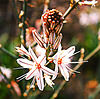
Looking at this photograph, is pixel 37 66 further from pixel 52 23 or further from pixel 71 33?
pixel 71 33

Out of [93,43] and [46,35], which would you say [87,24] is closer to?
[93,43]

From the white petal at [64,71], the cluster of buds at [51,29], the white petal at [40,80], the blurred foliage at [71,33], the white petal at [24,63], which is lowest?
the blurred foliage at [71,33]

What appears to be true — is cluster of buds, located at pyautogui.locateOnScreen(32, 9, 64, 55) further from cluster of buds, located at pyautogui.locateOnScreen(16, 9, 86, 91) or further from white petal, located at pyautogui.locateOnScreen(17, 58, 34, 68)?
white petal, located at pyautogui.locateOnScreen(17, 58, 34, 68)

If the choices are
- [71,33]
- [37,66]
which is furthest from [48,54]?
[71,33]

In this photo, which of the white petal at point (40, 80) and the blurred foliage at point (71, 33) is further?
the blurred foliage at point (71, 33)

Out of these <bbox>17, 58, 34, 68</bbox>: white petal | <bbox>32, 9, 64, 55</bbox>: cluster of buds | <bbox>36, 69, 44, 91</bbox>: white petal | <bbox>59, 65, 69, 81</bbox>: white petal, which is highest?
<bbox>32, 9, 64, 55</bbox>: cluster of buds

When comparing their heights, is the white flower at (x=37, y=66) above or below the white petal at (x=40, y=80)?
above

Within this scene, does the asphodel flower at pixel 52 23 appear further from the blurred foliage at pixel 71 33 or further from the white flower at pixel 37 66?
the blurred foliage at pixel 71 33

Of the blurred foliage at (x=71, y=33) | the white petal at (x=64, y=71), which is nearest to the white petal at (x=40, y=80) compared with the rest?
the white petal at (x=64, y=71)

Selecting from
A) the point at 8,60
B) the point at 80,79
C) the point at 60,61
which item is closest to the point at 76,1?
the point at 60,61

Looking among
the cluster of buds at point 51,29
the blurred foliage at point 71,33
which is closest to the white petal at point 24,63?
the cluster of buds at point 51,29

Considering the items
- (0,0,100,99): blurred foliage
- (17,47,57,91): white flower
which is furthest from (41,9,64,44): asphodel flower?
(0,0,100,99): blurred foliage
